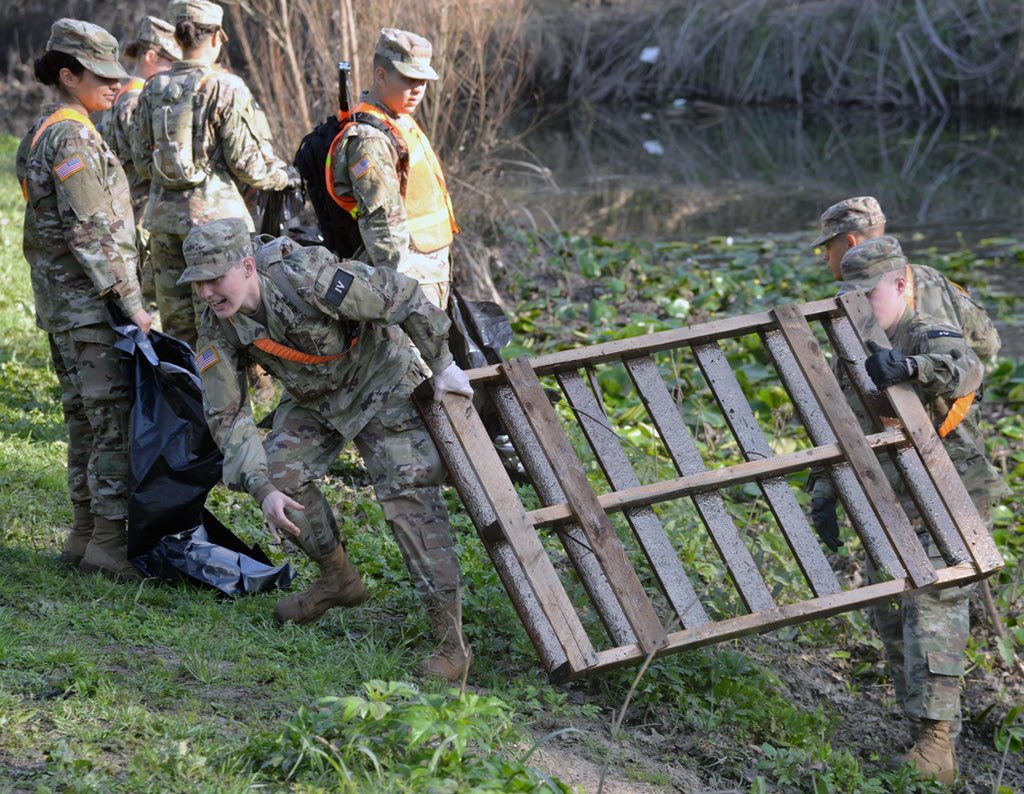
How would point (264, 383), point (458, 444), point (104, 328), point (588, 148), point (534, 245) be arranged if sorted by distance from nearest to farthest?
1. point (458, 444)
2. point (104, 328)
3. point (264, 383)
4. point (534, 245)
5. point (588, 148)

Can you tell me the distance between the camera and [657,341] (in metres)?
4.42

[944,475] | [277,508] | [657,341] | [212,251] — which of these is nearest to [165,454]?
[277,508]

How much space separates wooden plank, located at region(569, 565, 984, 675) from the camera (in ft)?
12.9

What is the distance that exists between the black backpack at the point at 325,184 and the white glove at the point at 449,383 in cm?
160

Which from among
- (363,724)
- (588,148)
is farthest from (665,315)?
(588,148)

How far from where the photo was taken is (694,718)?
4.44 metres

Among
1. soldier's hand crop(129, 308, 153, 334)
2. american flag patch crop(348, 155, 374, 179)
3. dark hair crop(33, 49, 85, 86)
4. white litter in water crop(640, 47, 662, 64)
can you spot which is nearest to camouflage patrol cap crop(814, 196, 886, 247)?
american flag patch crop(348, 155, 374, 179)

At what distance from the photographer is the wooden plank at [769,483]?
424 centimetres

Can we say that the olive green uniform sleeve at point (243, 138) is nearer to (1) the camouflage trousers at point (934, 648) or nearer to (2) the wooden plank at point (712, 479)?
(2) the wooden plank at point (712, 479)

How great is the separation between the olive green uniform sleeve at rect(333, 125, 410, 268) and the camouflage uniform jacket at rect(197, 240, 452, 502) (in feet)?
3.80

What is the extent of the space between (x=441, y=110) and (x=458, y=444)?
5.92m

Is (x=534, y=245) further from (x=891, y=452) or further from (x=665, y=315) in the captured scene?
(x=891, y=452)

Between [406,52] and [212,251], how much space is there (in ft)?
6.30

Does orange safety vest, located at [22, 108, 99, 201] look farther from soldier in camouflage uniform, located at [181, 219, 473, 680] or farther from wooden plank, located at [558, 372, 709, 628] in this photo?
wooden plank, located at [558, 372, 709, 628]
